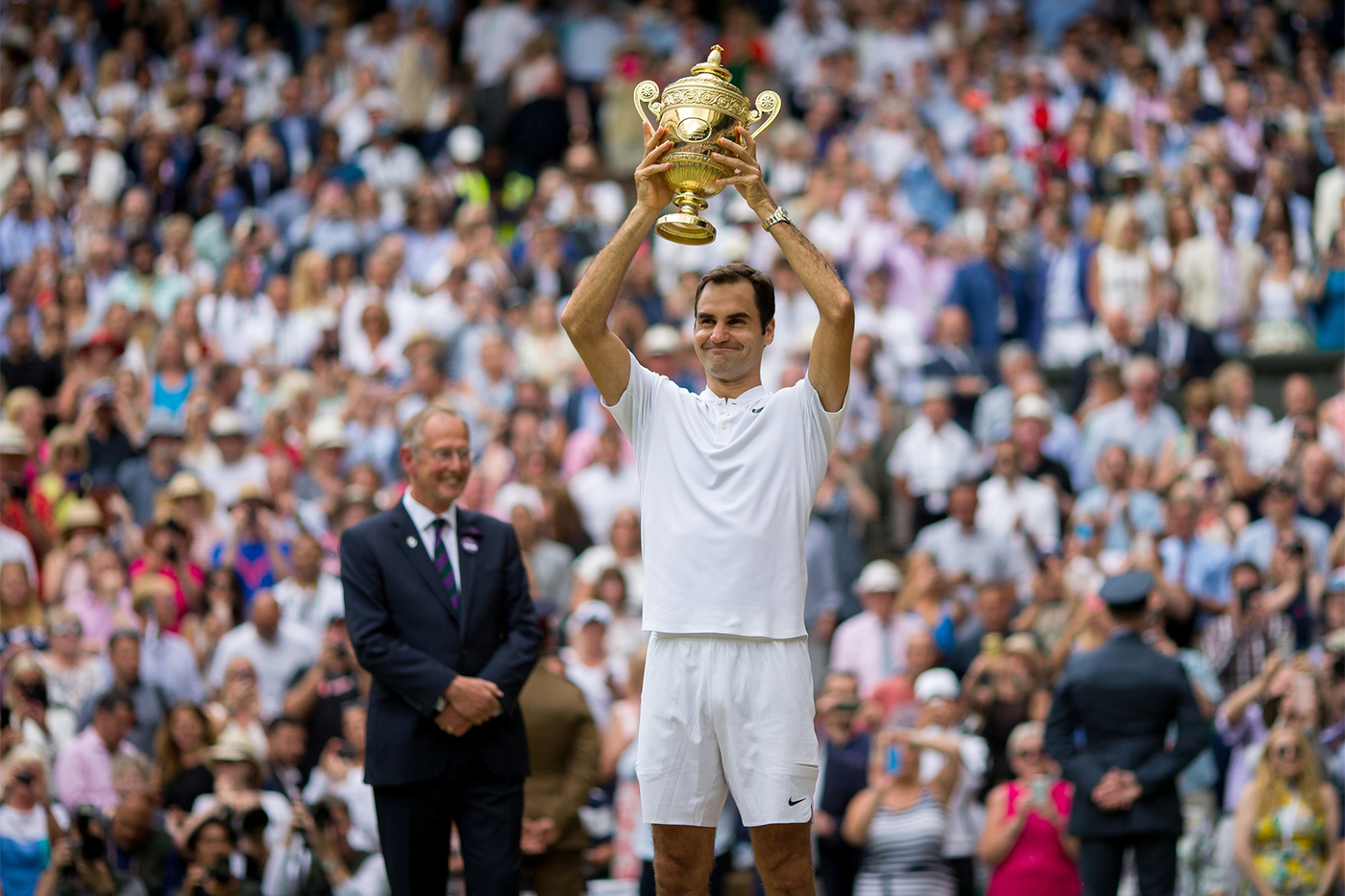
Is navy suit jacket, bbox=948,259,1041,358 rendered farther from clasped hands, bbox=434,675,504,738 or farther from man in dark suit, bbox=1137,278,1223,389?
clasped hands, bbox=434,675,504,738

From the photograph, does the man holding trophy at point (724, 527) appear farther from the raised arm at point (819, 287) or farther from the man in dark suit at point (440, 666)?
the man in dark suit at point (440, 666)

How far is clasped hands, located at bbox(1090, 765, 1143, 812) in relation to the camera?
7.85 metres

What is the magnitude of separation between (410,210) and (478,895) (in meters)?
11.7

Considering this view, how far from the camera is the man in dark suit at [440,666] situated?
621 cm

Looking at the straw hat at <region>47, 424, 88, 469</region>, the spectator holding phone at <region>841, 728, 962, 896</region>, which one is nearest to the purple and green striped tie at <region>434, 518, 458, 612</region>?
the spectator holding phone at <region>841, 728, 962, 896</region>

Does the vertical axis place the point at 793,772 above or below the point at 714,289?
below

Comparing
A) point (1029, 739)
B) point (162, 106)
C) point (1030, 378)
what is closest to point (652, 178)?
point (1029, 739)

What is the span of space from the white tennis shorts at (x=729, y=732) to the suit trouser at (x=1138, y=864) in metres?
3.42

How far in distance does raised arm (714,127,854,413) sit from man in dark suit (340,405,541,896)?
1780 mm

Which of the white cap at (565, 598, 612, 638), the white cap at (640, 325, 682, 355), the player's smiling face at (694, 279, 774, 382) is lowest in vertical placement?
the white cap at (565, 598, 612, 638)

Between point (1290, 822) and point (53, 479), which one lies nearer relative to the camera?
point (1290, 822)

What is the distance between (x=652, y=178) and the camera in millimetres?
5223

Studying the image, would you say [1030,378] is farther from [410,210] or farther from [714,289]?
[714,289]

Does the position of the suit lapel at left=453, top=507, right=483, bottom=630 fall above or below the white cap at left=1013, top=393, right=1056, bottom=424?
below
